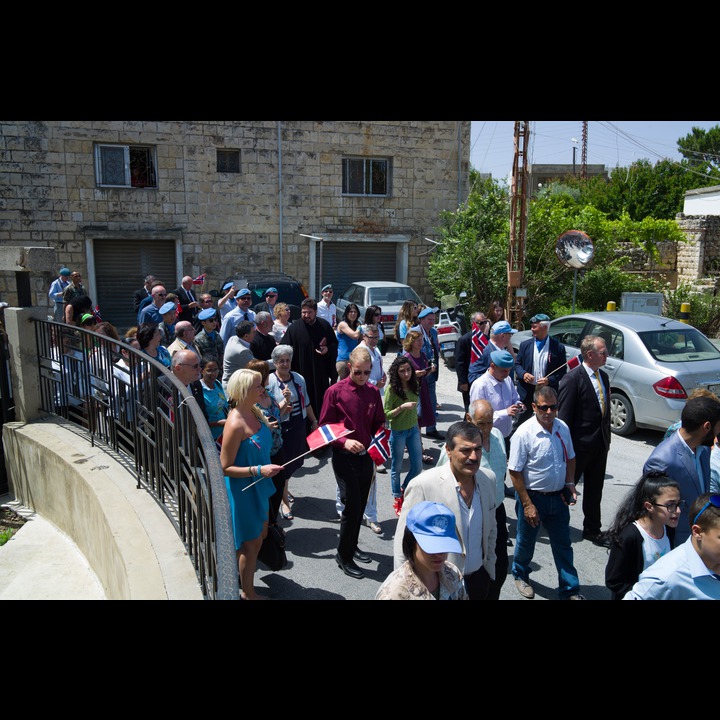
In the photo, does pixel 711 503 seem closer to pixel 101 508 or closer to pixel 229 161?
pixel 101 508

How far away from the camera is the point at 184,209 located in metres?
19.1

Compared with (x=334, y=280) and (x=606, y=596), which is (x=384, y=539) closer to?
(x=606, y=596)

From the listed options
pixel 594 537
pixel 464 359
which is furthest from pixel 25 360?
pixel 594 537

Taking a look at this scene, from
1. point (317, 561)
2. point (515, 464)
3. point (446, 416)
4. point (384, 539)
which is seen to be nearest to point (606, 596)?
point (515, 464)

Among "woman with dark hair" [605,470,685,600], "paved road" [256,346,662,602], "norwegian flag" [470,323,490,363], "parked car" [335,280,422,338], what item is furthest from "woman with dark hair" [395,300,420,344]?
"parked car" [335,280,422,338]

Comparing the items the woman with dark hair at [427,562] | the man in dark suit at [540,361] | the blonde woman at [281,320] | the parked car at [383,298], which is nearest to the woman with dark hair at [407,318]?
the blonde woman at [281,320]

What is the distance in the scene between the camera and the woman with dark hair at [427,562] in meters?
2.89

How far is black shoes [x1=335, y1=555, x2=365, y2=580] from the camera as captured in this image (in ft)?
16.9

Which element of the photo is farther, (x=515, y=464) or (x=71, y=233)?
(x=71, y=233)

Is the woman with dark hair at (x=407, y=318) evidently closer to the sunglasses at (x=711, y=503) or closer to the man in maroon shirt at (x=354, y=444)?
the man in maroon shirt at (x=354, y=444)

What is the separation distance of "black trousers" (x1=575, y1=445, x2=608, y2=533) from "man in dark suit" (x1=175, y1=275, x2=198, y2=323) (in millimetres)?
7526

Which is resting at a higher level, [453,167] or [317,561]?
[453,167]
